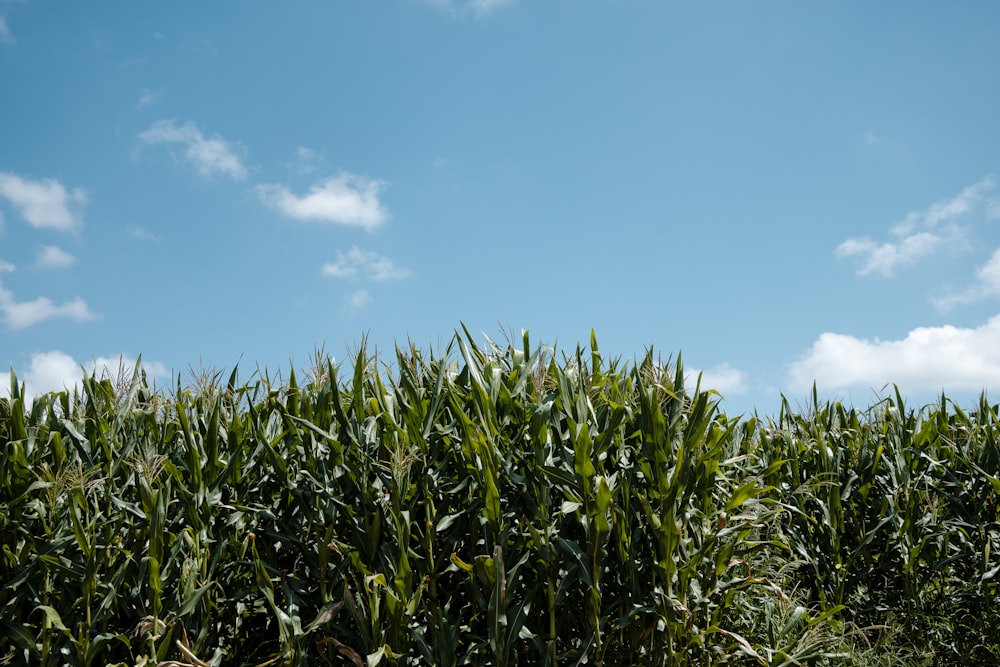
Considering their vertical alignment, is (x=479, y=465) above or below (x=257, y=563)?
above

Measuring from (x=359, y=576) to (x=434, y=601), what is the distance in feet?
1.29

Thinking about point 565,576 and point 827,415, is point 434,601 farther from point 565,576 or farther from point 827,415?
point 827,415

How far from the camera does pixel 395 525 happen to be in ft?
11.8

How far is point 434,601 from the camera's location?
141 inches

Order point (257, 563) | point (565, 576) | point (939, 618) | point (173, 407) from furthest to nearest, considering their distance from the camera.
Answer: point (939, 618) < point (173, 407) < point (257, 563) < point (565, 576)

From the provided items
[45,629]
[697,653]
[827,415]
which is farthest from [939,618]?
[45,629]

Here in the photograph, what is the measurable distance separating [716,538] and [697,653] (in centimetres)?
64

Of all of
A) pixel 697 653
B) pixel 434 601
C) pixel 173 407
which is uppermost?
pixel 173 407

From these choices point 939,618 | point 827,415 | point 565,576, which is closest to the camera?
point 565,576

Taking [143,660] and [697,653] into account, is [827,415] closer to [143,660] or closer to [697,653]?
[697,653]

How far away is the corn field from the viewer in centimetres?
356

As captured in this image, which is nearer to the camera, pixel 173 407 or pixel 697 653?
pixel 697 653

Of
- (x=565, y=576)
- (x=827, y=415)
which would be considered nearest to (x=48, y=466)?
(x=565, y=576)

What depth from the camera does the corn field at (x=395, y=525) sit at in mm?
3564
